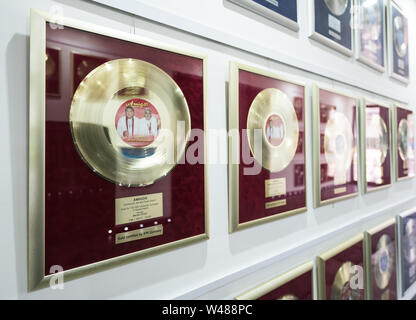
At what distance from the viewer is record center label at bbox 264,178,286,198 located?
3.19 feet

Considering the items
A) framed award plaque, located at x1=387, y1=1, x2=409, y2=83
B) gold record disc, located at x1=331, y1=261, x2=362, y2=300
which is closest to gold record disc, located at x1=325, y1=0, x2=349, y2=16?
framed award plaque, located at x1=387, y1=1, x2=409, y2=83

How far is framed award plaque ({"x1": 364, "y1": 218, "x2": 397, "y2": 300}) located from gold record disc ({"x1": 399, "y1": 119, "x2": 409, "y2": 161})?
0.49 meters

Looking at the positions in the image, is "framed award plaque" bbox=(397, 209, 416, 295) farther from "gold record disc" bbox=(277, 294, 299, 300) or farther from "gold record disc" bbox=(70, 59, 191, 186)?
"gold record disc" bbox=(70, 59, 191, 186)

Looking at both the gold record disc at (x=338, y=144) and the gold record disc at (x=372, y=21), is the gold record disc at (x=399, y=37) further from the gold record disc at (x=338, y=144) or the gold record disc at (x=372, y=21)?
the gold record disc at (x=338, y=144)

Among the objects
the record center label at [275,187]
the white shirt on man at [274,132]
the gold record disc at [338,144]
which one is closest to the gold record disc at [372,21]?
the gold record disc at [338,144]

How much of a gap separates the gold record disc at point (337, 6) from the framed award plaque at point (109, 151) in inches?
33.6

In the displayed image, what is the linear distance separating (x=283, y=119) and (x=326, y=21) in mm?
571

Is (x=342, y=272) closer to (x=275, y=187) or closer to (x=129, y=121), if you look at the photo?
(x=275, y=187)

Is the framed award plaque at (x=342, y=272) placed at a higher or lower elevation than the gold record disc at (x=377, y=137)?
lower

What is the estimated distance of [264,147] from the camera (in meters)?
0.96

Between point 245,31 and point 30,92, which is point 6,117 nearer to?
point 30,92

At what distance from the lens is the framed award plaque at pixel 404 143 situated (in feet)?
6.02

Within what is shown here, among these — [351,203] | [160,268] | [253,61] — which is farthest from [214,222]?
[351,203]

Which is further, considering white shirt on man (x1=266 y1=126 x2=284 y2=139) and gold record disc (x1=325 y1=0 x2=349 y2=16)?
gold record disc (x1=325 y1=0 x2=349 y2=16)
